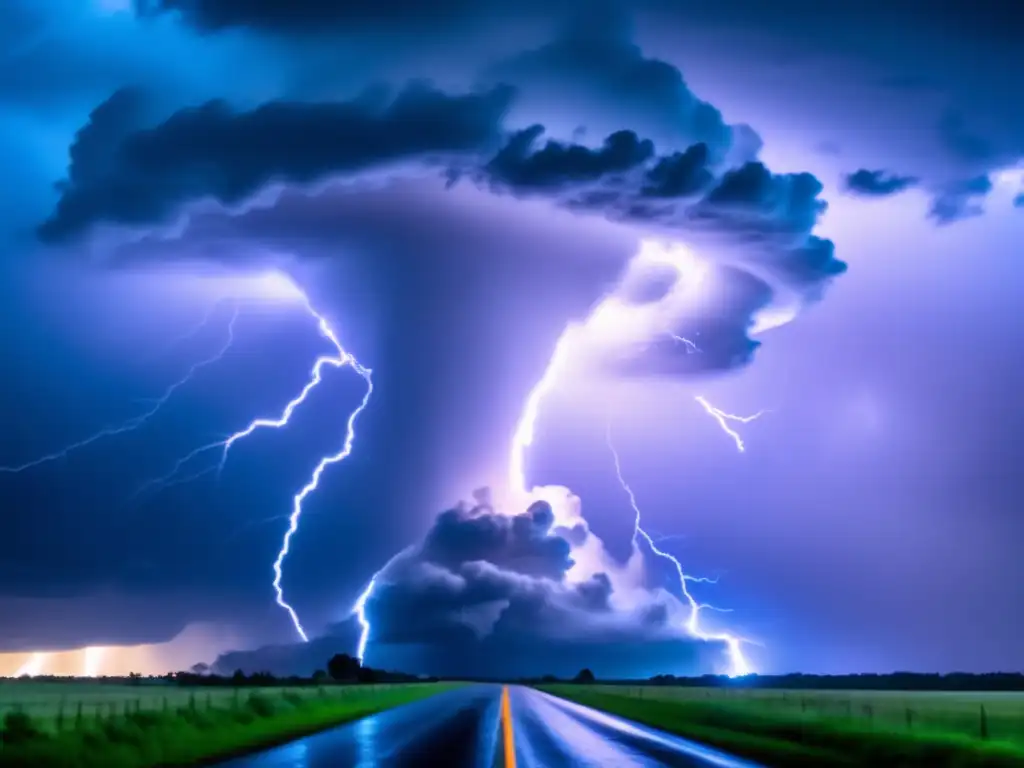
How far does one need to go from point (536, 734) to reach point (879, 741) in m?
8.23

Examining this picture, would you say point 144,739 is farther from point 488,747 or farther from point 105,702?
point 105,702

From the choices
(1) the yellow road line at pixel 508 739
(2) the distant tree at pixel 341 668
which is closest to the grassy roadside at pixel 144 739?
(1) the yellow road line at pixel 508 739

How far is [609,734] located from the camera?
2820 centimetres

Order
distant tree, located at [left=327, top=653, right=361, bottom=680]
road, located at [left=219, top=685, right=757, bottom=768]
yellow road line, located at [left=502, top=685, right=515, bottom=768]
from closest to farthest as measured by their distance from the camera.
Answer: yellow road line, located at [left=502, top=685, right=515, bottom=768] → road, located at [left=219, top=685, right=757, bottom=768] → distant tree, located at [left=327, top=653, right=361, bottom=680]

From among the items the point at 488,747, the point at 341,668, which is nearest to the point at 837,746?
the point at 488,747

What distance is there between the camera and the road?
18.9 metres

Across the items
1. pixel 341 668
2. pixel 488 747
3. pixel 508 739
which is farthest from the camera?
pixel 341 668

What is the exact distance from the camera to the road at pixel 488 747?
18.9 meters

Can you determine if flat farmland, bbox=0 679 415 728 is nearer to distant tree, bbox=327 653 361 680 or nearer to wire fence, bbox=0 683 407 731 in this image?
wire fence, bbox=0 683 407 731

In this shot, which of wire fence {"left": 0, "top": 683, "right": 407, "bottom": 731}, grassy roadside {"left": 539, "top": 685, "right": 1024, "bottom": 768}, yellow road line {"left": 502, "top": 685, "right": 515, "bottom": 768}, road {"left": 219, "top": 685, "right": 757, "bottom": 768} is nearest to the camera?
yellow road line {"left": 502, "top": 685, "right": 515, "bottom": 768}

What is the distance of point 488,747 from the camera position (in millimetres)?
22078

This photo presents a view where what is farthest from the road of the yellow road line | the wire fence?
the wire fence

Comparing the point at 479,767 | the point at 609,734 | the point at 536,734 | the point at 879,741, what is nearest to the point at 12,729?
the point at 479,767

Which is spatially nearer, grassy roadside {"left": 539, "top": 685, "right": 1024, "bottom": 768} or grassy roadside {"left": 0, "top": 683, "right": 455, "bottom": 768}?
grassy roadside {"left": 0, "top": 683, "right": 455, "bottom": 768}
